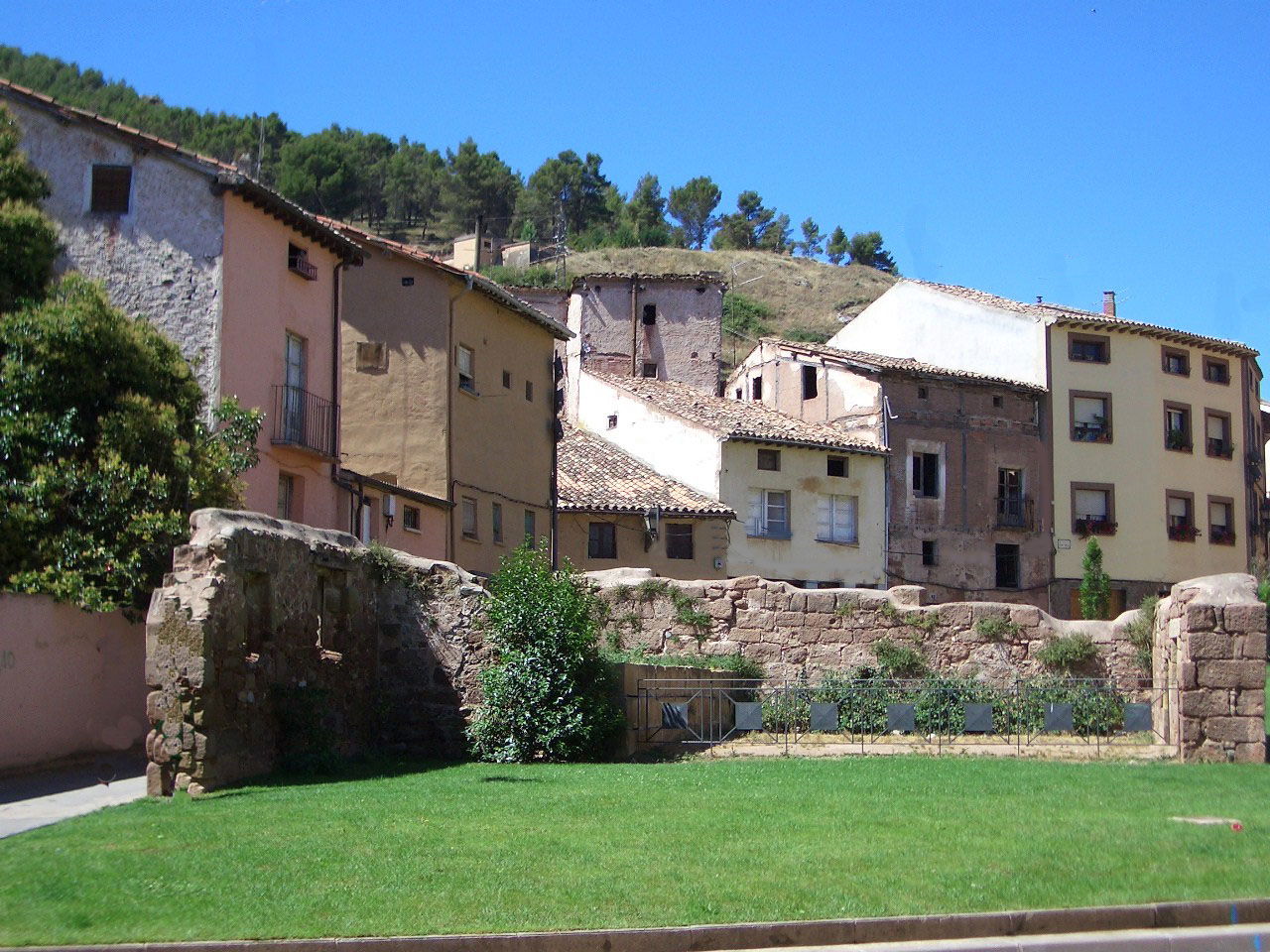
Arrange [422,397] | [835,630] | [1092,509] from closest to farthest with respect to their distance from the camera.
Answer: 1. [835,630]
2. [422,397]
3. [1092,509]

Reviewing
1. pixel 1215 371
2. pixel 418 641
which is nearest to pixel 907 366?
pixel 1215 371

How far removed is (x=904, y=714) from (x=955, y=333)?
1281 inches

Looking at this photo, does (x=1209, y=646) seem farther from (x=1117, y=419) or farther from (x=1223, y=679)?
(x=1117, y=419)

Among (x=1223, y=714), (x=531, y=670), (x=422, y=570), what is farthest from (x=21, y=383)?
(x=1223, y=714)

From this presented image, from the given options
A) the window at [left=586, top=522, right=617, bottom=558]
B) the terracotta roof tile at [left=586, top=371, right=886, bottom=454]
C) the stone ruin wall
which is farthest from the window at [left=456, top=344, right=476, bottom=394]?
the terracotta roof tile at [left=586, top=371, right=886, bottom=454]

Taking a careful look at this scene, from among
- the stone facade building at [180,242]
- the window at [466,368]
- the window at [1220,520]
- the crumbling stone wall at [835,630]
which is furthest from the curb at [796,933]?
the window at [1220,520]

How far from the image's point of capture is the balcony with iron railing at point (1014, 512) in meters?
47.5

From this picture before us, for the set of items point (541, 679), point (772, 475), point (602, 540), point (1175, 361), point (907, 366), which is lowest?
point (541, 679)

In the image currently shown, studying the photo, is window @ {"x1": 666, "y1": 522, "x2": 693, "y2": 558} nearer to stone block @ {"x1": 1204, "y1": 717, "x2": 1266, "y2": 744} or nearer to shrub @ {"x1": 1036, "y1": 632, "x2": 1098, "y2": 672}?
shrub @ {"x1": 1036, "y1": 632, "x2": 1098, "y2": 672}

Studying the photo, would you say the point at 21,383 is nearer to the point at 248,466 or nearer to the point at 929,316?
the point at 248,466

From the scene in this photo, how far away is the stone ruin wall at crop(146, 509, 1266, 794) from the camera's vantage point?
14078 mm

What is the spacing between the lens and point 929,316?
5094cm

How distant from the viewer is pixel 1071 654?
24.7 m

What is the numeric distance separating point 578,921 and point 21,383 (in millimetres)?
13092
